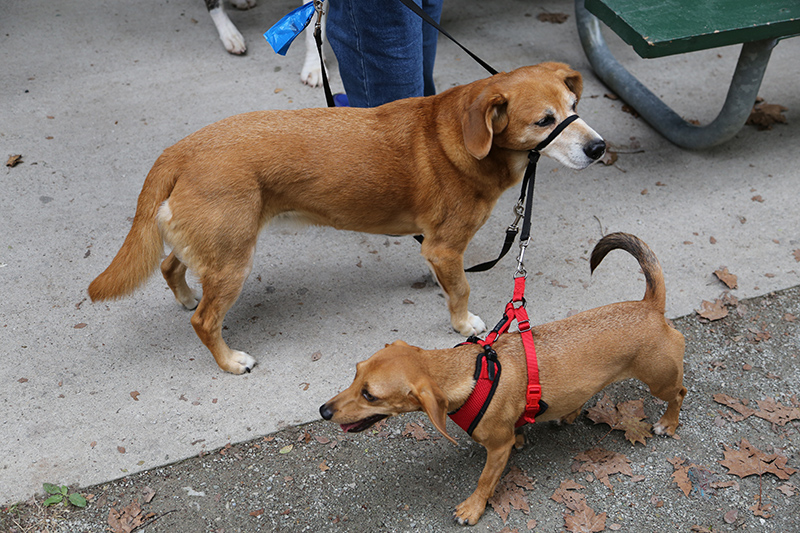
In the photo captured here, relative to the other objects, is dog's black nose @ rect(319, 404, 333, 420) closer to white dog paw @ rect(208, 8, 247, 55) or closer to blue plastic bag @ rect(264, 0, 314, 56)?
blue plastic bag @ rect(264, 0, 314, 56)

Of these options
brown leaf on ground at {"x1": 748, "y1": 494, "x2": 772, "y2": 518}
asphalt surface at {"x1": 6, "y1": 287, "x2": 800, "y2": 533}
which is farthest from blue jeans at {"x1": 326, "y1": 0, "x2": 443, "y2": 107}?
brown leaf on ground at {"x1": 748, "y1": 494, "x2": 772, "y2": 518}

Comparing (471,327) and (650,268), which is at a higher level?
(650,268)

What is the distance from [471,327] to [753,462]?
5.01 ft

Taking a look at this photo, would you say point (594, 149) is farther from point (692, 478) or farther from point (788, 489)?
point (788, 489)

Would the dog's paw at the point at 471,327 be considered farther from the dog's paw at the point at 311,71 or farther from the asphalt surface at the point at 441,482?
the dog's paw at the point at 311,71

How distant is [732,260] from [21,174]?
4933mm

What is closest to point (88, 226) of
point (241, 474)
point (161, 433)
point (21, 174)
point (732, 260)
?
point (21, 174)

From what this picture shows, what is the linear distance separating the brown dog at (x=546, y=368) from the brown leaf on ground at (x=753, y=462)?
1.45 ft

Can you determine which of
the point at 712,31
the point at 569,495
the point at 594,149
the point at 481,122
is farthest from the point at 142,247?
the point at 712,31

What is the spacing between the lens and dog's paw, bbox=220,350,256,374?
339 cm

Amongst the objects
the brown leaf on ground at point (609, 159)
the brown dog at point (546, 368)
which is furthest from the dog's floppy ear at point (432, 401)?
the brown leaf on ground at point (609, 159)

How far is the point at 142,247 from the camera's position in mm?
3002

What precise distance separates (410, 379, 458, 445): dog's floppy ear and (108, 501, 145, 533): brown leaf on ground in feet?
4.64

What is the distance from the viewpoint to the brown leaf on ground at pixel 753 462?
Result: 9.61 ft
